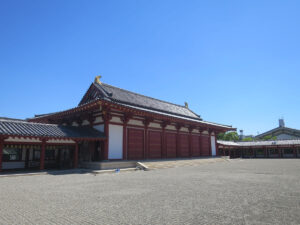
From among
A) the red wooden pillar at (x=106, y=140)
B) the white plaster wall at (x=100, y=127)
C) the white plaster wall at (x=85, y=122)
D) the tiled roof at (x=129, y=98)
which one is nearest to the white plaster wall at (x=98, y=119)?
the white plaster wall at (x=100, y=127)

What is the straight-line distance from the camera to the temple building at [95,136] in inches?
487

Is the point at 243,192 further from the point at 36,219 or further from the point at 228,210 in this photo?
the point at 36,219

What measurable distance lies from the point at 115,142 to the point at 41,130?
16.8 ft

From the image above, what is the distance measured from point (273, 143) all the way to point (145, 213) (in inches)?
1490

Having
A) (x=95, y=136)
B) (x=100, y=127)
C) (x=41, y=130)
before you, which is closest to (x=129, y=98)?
(x=100, y=127)

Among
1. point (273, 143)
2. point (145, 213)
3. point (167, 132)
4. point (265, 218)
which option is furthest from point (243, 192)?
point (273, 143)

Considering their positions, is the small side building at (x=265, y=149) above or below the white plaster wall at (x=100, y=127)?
below

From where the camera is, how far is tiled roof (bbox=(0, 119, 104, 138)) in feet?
36.6

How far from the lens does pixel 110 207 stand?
186 inches

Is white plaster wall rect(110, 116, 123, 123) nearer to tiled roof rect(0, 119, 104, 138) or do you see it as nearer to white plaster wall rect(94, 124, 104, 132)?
white plaster wall rect(94, 124, 104, 132)

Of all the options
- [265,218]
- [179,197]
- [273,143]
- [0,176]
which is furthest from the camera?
[273,143]

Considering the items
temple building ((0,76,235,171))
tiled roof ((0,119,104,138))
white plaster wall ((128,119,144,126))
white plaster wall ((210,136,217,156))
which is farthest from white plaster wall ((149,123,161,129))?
white plaster wall ((210,136,217,156))

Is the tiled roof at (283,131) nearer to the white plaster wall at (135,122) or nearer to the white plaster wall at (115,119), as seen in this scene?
the white plaster wall at (135,122)

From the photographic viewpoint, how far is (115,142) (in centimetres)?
1536
